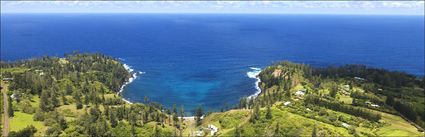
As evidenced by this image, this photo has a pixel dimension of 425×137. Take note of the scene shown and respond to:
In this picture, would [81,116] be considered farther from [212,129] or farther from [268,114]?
[268,114]

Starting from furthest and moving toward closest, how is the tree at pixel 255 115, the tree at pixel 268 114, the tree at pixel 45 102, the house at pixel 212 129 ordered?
the tree at pixel 45 102
the tree at pixel 268 114
the tree at pixel 255 115
the house at pixel 212 129

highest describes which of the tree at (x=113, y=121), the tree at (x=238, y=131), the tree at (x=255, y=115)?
the tree at (x=255, y=115)

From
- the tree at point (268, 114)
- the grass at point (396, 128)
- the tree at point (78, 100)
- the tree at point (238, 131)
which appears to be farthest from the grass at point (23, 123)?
the grass at point (396, 128)

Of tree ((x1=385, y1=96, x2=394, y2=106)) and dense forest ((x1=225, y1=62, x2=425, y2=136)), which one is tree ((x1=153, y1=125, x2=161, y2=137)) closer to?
dense forest ((x1=225, y1=62, x2=425, y2=136))

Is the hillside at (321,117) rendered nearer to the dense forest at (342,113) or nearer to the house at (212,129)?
the dense forest at (342,113)

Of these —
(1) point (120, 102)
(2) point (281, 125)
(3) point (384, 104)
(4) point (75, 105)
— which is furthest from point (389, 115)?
(4) point (75, 105)

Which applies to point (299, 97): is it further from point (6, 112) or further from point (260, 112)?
point (6, 112)

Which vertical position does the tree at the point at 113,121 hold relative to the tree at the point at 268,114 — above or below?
below

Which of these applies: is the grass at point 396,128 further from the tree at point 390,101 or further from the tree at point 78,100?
the tree at point 78,100

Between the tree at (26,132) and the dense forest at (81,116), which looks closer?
the tree at (26,132)

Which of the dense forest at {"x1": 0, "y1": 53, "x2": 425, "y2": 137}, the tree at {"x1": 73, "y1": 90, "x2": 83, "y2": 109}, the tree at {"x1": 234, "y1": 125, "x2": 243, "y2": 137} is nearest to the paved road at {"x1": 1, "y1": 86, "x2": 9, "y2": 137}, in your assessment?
the dense forest at {"x1": 0, "y1": 53, "x2": 425, "y2": 137}

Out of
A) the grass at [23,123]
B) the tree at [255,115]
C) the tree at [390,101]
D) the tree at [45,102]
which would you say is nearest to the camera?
the grass at [23,123]
